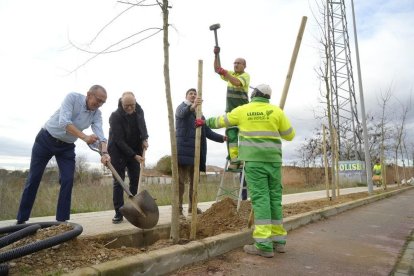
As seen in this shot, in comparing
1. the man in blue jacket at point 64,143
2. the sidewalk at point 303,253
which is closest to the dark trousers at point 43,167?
the man in blue jacket at point 64,143

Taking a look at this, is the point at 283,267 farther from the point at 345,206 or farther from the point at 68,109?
the point at 345,206

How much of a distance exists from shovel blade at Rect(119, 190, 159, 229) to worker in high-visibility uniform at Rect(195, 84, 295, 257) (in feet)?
3.64

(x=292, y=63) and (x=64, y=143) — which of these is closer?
(x=64, y=143)

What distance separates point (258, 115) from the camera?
429cm

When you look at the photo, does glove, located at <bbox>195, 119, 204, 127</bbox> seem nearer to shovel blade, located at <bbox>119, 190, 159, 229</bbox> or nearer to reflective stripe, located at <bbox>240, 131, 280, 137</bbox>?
reflective stripe, located at <bbox>240, 131, 280, 137</bbox>

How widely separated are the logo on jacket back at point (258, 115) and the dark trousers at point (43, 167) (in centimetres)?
219

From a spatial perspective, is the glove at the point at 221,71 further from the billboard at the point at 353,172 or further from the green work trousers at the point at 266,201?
the billboard at the point at 353,172

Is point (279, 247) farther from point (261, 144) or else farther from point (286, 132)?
point (286, 132)

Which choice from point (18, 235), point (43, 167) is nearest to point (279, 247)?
point (18, 235)

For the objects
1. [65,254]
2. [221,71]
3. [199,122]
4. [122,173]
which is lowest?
[65,254]

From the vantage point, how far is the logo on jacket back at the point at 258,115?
14.0 ft

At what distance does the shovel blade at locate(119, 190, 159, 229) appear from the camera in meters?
4.22

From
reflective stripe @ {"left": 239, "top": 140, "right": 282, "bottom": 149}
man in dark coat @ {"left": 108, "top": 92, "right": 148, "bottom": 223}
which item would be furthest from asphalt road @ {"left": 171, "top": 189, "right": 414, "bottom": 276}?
man in dark coat @ {"left": 108, "top": 92, "right": 148, "bottom": 223}

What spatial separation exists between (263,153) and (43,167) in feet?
8.56
